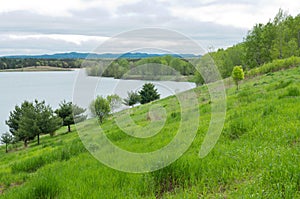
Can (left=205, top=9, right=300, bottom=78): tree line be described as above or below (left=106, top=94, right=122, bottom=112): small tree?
above

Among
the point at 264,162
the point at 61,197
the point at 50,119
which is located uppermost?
the point at 264,162

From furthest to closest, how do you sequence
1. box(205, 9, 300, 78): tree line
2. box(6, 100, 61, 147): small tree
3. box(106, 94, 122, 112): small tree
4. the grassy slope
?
box(205, 9, 300, 78): tree line, box(6, 100, 61, 147): small tree, box(106, 94, 122, 112): small tree, the grassy slope

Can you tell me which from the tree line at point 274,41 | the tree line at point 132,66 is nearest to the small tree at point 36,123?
the tree line at point 274,41

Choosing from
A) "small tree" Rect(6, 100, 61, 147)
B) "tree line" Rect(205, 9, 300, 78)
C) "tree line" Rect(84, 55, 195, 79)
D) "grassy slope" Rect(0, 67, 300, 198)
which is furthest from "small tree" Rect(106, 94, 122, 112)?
"tree line" Rect(205, 9, 300, 78)

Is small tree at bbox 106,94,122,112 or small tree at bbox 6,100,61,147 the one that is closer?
small tree at bbox 106,94,122,112

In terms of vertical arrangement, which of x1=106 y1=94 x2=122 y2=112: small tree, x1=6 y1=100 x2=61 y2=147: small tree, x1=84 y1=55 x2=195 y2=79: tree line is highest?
x1=84 y1=55 x2=195 y2=79: tree line

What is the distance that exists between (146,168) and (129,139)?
3903mm

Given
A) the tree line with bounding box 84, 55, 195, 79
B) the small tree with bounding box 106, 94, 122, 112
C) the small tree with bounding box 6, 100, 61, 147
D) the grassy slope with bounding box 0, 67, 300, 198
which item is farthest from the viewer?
the small tree with bounding box 6, 100, 61, 147

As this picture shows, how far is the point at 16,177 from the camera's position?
6730 mm

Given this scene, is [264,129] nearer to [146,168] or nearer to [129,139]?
[146,168]

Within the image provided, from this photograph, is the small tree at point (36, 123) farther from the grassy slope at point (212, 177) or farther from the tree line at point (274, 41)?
the grassy slope at point (212, 177)

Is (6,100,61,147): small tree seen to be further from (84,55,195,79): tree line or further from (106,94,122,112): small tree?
(84,55,195,79): tree line

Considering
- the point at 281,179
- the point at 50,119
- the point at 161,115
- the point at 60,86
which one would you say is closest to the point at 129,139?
the point at 161,115

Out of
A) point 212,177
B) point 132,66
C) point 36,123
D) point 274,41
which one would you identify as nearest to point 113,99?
point 132,66
